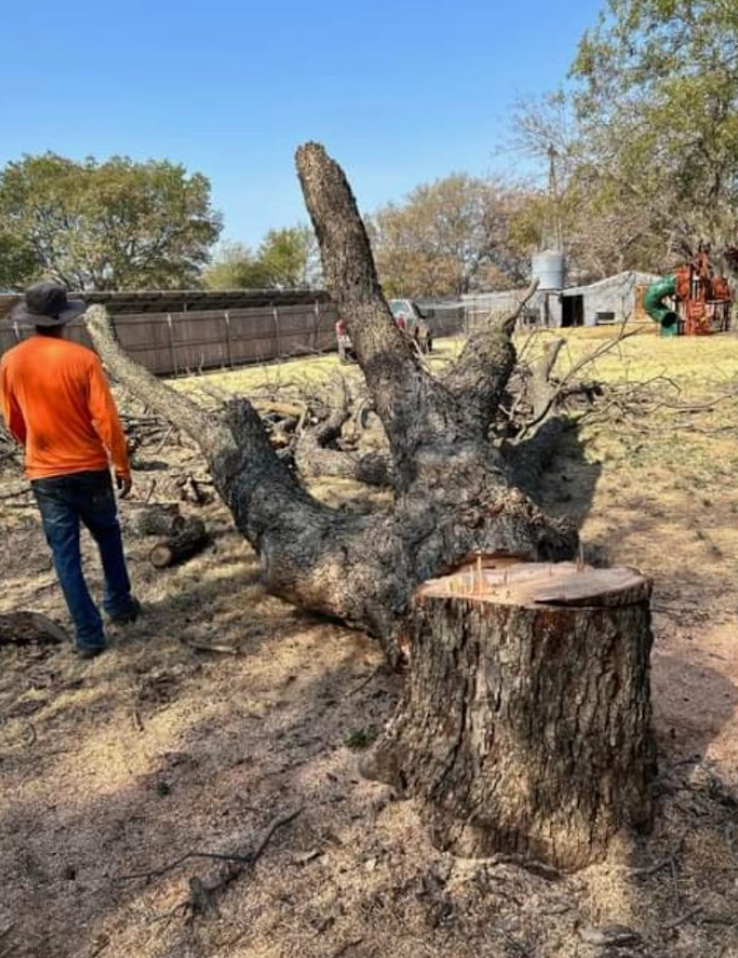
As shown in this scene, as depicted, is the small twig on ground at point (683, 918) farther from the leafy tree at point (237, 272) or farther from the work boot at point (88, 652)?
the leafy tree at point (237, 272)

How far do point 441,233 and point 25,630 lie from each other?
48.1 meters

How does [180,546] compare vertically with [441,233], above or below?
below

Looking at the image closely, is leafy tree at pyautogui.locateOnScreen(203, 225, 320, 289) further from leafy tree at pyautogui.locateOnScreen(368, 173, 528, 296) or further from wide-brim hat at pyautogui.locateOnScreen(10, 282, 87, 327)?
wide-brim hat at pyautogui.locateOnScreen(10, 282, 87, 327)

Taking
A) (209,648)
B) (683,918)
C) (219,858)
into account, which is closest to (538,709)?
(683,918)

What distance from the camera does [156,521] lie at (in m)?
5.13

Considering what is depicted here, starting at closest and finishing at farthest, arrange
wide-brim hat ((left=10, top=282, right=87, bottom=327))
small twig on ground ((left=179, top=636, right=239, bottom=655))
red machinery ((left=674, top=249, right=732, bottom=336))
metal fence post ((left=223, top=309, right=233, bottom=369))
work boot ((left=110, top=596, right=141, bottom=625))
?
wide-brim hat ((left=10, top=282, right=87, bottom=327)), small twig on ground ((left=179, top=636, right=239, bottom=655)), work boot ((left=110, top=596, right=141, bottom=625)), metal fence post ((left=223, top=309, right=233, bottom=369)), red machinery ((left=674, top=249, right=732, bottom=336))

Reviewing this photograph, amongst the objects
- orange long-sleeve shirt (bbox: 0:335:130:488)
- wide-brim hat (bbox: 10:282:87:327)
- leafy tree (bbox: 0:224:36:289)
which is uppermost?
leafy tree (bbox: 0:224:36:289)

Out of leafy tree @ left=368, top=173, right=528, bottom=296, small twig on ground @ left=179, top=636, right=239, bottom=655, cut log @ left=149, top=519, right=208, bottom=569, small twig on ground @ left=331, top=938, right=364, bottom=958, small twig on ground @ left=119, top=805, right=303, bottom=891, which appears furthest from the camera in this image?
leafy tree @ left=368, top=173, right=528, bottom=296

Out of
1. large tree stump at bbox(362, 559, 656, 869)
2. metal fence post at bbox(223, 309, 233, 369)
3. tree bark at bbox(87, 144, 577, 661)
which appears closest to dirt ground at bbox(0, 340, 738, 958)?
large tree stump at bbox(362, 559, 656, 869)

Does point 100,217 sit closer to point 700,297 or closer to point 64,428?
point 700,297

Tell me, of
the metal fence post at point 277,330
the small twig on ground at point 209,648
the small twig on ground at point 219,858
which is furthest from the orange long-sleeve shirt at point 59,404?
the metal fence post at point 277,330

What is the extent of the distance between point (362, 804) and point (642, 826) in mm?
873

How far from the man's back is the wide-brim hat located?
3.5 inches

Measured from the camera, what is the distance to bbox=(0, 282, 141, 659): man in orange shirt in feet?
10.9
